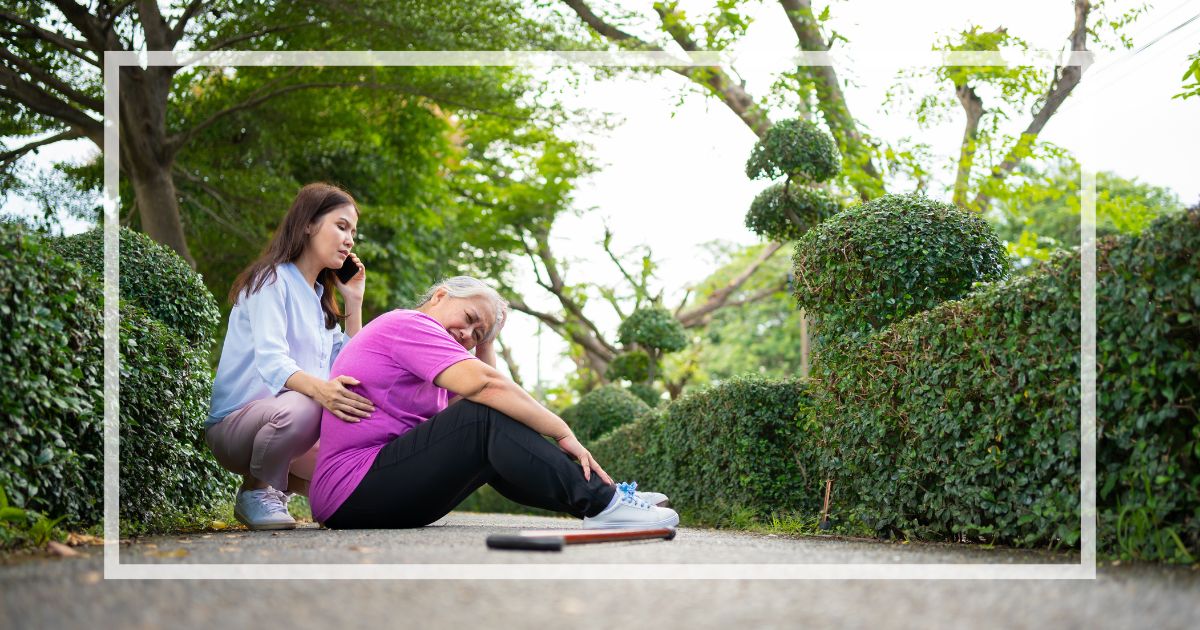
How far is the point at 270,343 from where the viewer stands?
411 cm

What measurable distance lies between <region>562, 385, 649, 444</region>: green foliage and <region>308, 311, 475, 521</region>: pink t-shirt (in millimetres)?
8281

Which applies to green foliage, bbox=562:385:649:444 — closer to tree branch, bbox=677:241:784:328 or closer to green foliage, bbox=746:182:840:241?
green foliage, bbox=746:182:840:241

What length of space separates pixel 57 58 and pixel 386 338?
372 inches


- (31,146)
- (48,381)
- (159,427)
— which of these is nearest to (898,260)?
(159,427)

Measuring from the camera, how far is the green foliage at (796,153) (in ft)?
31.4

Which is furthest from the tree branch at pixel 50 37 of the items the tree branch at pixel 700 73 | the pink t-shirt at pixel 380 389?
the pink t-shirt at pixel 380 389

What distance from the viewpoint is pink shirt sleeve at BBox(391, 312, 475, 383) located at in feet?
12.2

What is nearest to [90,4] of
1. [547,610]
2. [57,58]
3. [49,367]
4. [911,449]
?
[57,58]

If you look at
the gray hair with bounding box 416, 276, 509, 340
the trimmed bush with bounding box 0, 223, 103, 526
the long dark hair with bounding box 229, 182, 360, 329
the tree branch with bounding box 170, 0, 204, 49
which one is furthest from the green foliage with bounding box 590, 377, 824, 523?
the tree branch with bounding box 170, 0, 204, 49

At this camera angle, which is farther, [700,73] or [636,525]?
[700,73]

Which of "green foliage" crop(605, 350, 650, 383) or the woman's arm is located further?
"green foliage" crop(605, 350, 650, 383)

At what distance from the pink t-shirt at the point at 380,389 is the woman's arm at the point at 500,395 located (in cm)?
11

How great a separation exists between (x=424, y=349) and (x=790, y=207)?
694 centimetres

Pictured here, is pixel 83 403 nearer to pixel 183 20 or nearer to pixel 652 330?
pixel 183 20
